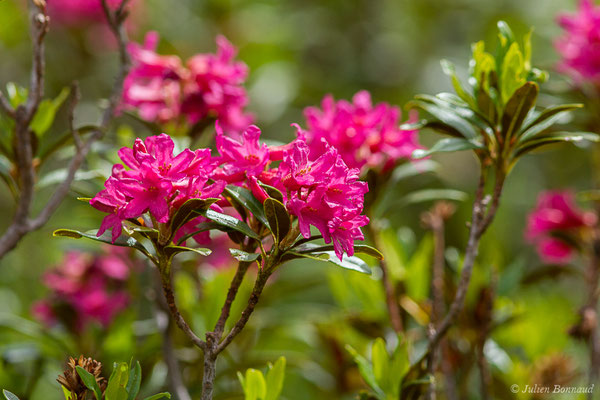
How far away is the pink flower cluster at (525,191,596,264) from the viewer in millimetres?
1520

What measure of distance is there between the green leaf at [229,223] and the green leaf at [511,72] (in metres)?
0.46

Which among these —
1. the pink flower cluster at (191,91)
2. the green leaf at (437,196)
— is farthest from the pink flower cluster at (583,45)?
the pink flower cluster at (191,91)

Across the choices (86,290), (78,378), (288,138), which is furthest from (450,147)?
(288,138)

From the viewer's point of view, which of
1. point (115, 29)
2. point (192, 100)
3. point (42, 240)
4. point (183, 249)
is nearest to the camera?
point (183, 249)

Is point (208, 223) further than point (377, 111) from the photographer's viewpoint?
No

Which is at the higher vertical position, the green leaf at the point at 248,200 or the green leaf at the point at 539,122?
the green leaf at the point at 539,122

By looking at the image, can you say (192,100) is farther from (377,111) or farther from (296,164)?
(296,164)

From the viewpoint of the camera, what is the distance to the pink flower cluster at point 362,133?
3.78 feet

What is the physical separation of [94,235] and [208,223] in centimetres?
14

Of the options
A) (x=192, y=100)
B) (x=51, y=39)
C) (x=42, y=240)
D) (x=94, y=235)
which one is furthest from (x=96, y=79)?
(x=94, y=235)

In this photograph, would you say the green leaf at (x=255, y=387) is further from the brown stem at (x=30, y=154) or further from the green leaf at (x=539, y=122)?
the green leaf at (x=539, y=122)

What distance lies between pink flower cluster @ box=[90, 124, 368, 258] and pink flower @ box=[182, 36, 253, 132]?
1.54 ft

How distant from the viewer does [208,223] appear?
87 centimetres

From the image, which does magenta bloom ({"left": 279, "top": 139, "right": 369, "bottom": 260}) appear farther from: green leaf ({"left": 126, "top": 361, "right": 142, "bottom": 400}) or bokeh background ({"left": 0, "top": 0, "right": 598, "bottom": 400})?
bokeh background ({"left": 0, "top": 0, "right": 598, "bottom": 400})
